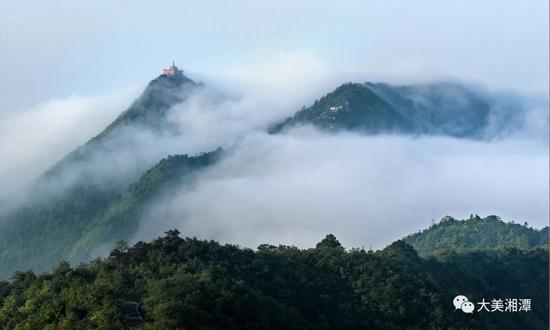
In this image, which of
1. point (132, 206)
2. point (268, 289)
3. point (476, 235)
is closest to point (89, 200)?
point (132, 206)

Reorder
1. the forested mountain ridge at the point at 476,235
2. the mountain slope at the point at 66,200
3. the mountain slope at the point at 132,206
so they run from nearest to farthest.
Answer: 1. the forested mountain ridge at the point at 476,235
2. the mountain slope at the point at 132,206
3. the mountain slope at the point at 66,200

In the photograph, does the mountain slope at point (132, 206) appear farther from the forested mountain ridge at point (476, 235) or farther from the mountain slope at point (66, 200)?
the forested mountain ridge at point (476, 235)

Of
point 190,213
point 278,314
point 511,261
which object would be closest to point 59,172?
point 190,213

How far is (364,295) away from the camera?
2761 inches

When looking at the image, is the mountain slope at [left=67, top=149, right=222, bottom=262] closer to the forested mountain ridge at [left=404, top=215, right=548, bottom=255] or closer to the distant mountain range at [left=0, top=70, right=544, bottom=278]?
the distant mountain range at [left=0, top=70, right=544, bottom=278]

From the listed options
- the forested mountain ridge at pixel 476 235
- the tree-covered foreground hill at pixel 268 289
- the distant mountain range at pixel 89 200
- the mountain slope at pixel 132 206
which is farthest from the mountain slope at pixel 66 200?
the tree-covered foreground hill at pixel 268 289

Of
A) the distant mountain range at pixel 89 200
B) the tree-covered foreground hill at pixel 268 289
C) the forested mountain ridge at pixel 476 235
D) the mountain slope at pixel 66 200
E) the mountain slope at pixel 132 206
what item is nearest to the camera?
the tree-covered foreground hill at pixel 268 289

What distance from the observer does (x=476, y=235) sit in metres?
132

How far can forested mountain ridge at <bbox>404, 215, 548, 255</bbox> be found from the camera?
129 metres

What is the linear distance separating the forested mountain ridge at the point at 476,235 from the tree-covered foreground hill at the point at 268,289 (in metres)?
30.7

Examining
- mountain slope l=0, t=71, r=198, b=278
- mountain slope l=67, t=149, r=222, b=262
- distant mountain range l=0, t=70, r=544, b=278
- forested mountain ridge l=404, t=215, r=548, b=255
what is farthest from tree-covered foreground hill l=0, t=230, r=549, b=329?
mountain slope l=0, t=71, r=198, b=278

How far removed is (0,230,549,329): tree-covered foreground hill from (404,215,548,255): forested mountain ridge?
30.7 m

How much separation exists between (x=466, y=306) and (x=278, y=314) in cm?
2252

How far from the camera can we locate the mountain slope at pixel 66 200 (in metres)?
149
